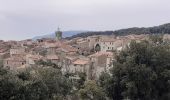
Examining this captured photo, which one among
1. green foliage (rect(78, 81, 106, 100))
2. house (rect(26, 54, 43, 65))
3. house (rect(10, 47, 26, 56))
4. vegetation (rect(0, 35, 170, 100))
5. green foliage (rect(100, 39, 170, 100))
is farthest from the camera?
house (rect(10, 47, 26, 56))

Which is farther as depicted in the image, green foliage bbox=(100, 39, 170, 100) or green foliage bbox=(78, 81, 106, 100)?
green foliage bbox=(78, 81, 106, 100)

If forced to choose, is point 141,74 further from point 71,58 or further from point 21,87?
point 71,58

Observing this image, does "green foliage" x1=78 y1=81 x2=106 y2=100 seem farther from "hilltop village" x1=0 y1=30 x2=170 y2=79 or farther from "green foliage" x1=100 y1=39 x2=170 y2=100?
"hilltop village" x1=0 y1=30 x2=170 y2=79

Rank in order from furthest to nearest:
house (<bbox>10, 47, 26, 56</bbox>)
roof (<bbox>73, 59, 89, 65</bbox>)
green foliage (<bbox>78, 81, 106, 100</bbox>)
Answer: house (<bbox>10, 47, 26, 56</bbox>), roof (<bbox>73, 59, 89, 65</bbox>), green foliage (<bbox>78, 81, 106, 100</bbox>)

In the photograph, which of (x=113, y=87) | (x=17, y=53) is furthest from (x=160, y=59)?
(x=17, y=53)

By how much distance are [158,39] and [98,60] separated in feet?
64.7

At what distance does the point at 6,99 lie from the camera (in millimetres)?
27391

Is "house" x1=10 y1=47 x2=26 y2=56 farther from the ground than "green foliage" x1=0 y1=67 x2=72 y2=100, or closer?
closer

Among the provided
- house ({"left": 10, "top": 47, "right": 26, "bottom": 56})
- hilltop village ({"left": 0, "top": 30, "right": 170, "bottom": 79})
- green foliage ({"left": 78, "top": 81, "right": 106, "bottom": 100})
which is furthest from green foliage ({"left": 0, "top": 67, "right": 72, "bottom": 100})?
house ({"left": 10, "top": 47, "right": 26, "bottom": 56})

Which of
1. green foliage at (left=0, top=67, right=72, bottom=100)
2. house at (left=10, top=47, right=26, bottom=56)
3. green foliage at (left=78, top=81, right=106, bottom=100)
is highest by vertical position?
green foliage at (left=0, top=67, right=72, bottom=100)

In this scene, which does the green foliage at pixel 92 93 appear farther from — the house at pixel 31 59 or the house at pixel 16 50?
the house at pixel 16 50

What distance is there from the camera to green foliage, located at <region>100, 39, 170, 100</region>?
43250 mm

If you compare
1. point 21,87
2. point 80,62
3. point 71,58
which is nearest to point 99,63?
point 80,62

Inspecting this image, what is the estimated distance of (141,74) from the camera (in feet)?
142
